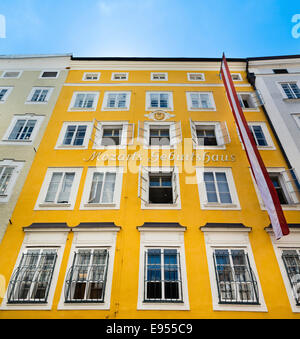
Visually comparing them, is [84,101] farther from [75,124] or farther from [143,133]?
[143,133]

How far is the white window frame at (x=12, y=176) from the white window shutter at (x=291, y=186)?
1444 centimetres

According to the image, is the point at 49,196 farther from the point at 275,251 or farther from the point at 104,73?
the point at 104,73

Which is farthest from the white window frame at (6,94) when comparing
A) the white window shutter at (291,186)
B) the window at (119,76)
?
the white window shutter at (291,186)

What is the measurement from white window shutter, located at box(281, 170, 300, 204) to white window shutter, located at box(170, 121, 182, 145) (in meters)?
6.18

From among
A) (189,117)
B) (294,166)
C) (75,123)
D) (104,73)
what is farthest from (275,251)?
Result: (104,73)

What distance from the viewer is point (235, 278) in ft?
30.1

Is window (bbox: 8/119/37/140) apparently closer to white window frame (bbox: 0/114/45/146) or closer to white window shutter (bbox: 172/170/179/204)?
white window frame (bbox: 0/114/45/146)

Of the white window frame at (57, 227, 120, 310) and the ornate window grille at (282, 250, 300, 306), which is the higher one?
the white window frame at (57, 227, 120, 310)

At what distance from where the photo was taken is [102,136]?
14.9m

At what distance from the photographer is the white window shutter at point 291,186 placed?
1153 centimetres

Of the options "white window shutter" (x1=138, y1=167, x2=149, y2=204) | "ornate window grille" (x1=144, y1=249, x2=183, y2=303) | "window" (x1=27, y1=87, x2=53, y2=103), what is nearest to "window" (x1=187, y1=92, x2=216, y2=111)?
"white window shutter" (x1=138, y1=167, x2=149, y2=204)

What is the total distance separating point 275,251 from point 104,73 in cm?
1777

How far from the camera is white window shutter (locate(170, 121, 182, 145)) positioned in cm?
1419

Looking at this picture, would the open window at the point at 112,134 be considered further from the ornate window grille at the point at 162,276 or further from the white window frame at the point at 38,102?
the ornate window grille at the point at 162,276
